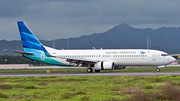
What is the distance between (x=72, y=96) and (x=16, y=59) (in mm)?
134856

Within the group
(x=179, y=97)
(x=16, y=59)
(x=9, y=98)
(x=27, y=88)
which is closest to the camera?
(x=179, y=97)

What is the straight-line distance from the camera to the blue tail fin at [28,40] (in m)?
65.0

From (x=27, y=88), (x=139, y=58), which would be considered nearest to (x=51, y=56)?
(x=139, y=58)

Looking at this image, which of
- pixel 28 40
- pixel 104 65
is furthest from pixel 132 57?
pixel 28 40

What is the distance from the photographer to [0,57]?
15925 cm

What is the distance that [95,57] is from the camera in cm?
6338

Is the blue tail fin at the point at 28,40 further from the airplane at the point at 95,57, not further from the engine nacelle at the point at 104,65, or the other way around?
the engine nacelle at the point at 104,65

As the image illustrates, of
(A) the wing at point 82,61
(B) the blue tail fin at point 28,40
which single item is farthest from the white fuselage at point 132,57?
(B) the blue tail fin at point 28,40

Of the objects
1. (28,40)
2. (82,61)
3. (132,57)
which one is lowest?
(82,61)

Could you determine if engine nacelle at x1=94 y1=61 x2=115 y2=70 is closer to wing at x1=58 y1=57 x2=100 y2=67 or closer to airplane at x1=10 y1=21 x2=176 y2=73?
airplane at x1=10 y1=21 x2=176 y2=73

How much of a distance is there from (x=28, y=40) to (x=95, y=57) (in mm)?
10693

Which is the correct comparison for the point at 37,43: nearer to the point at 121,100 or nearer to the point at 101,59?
the point at 101,59

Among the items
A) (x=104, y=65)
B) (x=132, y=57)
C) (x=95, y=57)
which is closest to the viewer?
(x=104, y=65)

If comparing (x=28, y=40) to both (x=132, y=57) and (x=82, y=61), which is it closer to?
(x=82, y=61)
